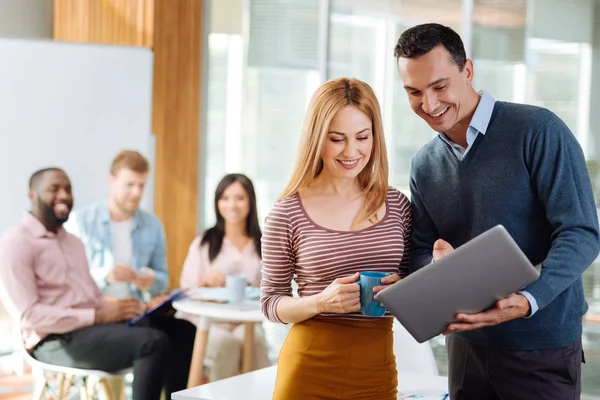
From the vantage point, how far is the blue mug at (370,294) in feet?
5.98

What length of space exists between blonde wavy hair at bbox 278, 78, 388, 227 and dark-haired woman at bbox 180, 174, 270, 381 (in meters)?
2.71

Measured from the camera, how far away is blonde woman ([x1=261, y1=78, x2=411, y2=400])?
1922mm

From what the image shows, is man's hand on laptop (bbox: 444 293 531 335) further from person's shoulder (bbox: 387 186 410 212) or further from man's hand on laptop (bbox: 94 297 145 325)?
man's hand on laptop (bbox: 94 297 145 325)

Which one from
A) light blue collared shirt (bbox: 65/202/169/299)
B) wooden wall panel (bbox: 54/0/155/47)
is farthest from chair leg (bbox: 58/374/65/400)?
wooden wall panel (bbox: 54/0/155/47)

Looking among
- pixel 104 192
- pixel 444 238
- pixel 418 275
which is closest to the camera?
pixel 418 275

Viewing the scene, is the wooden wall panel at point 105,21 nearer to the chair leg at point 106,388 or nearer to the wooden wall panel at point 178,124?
the wooden wall panel at point 178,124

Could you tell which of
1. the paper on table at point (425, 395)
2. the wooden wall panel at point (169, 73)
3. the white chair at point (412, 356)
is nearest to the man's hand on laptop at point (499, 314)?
the paper on table at point (425, 395)

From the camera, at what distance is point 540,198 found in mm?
1856

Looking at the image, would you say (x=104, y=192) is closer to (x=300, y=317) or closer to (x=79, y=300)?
(x=79, y=300)

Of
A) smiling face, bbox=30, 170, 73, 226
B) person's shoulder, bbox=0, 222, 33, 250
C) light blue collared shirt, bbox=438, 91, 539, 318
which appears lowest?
person's shoulder, bbox=0, 222, 33, 250

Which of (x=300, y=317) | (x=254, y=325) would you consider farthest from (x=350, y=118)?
(x=254, y=325)

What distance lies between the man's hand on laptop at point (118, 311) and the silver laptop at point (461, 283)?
2559mm

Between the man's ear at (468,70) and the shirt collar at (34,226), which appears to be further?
the shirt collar at (34,226)

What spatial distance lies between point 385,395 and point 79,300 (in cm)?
241
